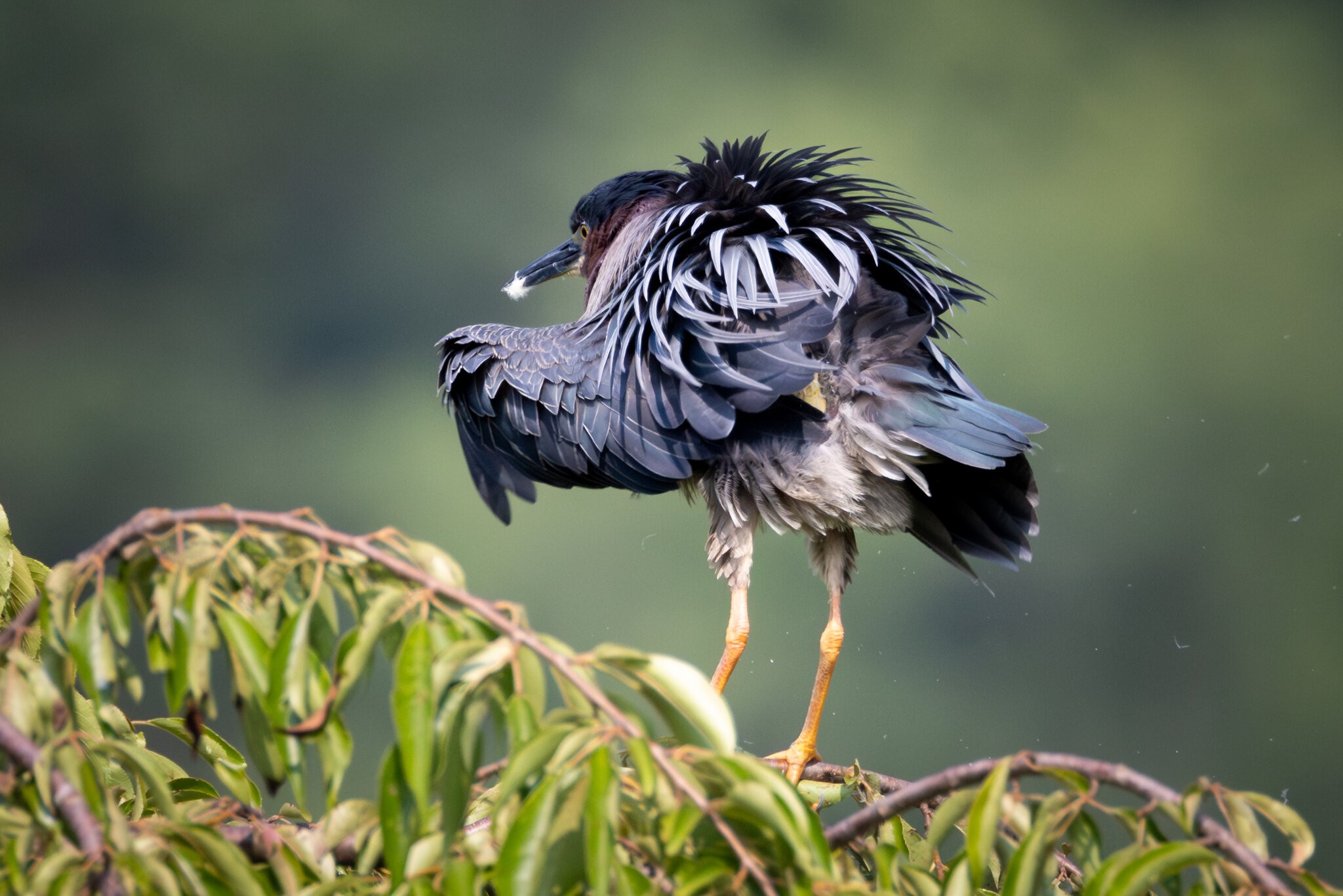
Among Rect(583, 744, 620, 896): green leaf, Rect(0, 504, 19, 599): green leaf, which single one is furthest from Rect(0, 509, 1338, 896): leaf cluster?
Rect(0, 504, 19, 599): green leaf

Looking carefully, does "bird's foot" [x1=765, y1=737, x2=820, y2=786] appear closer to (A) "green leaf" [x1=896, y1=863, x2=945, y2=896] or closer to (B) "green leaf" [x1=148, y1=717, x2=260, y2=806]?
(B) "green leaf" [x1=148, y1=717, x2=260, y2=806]

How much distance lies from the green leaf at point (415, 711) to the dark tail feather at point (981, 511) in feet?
3.21

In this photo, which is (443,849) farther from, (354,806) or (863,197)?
(863,197)

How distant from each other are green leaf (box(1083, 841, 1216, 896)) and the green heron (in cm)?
72

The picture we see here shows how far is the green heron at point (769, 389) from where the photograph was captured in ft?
4.26

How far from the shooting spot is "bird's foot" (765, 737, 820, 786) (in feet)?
4.58

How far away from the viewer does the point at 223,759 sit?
0.98 metres

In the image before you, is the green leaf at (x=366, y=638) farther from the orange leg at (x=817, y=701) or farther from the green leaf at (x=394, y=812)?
the orange leg at (x=817, y=701)

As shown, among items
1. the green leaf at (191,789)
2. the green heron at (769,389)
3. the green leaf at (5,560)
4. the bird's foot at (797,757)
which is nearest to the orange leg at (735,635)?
the green heron at (769,389)

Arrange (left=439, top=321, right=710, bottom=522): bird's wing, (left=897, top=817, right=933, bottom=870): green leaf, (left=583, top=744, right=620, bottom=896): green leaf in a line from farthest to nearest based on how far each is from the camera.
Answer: (left=439, top=321, right=710, bottom=522): bird's wing → (left=897, top=817, right=933, bottom=870): green leaf → (left=583, top=744, right=620, bottom=896): green leaf

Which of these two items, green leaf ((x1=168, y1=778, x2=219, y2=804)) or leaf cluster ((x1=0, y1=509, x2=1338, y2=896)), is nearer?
leaf cluster ((x1=0, y1=509, x2=1338, y2=896))

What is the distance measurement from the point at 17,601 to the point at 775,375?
76 centimetres

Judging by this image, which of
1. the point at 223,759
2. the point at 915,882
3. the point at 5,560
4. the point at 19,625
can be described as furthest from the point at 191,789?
the point at 915,882

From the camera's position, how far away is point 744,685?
2.69 meters
